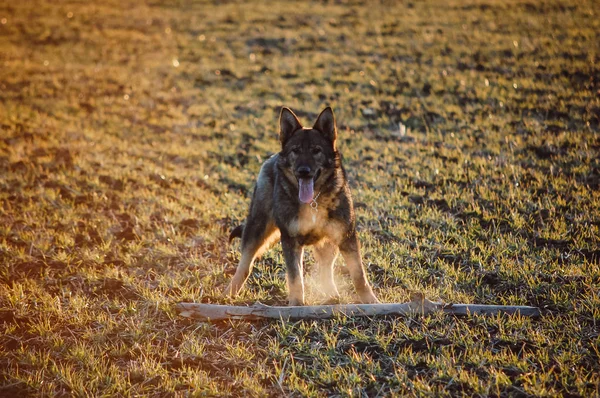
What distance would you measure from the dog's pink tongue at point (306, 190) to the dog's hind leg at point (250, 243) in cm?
61

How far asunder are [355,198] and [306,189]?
10.1 ft

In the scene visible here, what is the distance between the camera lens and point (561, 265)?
16.5 feet

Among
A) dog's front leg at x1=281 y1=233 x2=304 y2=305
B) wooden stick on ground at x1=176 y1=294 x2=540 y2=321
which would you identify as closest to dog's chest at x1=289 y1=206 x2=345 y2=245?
dog's front leg at x1=281 y1=233 x2=304 y2=305

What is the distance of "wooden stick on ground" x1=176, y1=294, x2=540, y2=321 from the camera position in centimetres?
414

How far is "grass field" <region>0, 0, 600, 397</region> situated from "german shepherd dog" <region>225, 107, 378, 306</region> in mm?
378

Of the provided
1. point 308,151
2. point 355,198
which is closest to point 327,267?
point 308,151

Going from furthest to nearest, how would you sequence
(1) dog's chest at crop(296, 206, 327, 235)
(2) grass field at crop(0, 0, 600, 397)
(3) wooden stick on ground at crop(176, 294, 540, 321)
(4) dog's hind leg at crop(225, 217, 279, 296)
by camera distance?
(4) dog's hind leg at crop(225, 217, 279, 296)
(1) dog's chest at crop(296, 206, 327, 235)
(3) wooden stick on ground at crop(176, 294, 540, 321)
(2) grass field at crop(0, 0, 600, 397)

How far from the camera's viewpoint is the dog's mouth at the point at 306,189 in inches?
173

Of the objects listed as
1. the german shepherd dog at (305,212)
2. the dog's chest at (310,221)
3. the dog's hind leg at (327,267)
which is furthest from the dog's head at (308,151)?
the dog's hind leg at (327,267)

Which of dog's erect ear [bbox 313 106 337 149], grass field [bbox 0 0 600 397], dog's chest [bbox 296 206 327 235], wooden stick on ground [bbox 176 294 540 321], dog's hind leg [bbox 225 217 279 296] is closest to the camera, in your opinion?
grass field [bbox 0 0 600 397]

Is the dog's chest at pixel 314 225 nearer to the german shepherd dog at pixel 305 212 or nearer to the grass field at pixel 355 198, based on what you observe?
the german shepherd dog at pixel 305 212

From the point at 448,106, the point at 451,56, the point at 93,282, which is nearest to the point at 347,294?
the point at 93,282

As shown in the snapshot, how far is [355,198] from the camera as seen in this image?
7395mm

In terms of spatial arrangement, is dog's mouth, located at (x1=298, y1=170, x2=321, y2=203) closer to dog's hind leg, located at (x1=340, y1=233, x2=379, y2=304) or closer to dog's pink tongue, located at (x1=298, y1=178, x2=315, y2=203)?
dog's pink tongue, located at (x1=298, y1=178, x2=315, y2=203)
